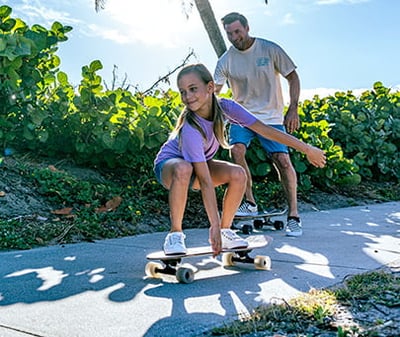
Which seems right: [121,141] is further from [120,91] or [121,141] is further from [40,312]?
[40,312]

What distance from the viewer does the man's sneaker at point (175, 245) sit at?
282 cm

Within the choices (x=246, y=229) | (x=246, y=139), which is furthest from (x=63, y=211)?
(x=246, y=139)

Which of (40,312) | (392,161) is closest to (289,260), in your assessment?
(40,312)

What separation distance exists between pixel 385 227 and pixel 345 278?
218cm

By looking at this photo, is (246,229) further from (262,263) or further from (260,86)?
(262,263)

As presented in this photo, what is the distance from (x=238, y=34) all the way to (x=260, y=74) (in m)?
0.38

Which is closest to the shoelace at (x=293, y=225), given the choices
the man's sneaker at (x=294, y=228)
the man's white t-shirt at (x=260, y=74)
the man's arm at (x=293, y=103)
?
the man's sneaker at (x=294, y=228)

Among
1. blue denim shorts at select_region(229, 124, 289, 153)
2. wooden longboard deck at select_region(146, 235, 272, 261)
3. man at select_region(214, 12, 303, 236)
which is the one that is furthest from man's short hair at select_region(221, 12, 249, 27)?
wooden longboard deck at select_region(146, 235, 272, 261)

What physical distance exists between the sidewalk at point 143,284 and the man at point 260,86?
71 cm

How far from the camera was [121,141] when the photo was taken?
5.15 metres

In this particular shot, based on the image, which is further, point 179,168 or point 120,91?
point 120,91

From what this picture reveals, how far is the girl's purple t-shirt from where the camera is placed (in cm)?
290

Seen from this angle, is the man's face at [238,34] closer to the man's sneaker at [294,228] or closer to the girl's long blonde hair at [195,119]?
the man's sneaker at [294,228]

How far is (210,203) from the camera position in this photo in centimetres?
281
